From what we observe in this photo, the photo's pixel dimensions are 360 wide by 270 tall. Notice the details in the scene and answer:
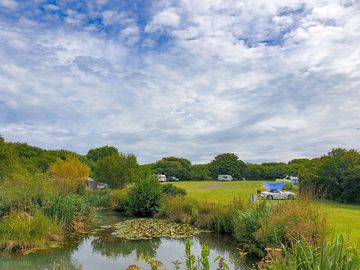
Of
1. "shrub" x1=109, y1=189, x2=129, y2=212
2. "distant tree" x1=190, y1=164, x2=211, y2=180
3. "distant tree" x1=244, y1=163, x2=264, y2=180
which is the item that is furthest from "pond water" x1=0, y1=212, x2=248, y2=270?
"distant tree" x1=244, y1=163, x2=264, y2=180

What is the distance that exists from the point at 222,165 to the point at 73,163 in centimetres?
4187

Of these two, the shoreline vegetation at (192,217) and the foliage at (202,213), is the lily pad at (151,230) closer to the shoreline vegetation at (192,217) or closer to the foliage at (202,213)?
the shoreline vegetation at (192,217)

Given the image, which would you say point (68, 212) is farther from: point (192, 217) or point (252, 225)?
point (252, 225)

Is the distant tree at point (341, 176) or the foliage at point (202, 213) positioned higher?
the distant tree at point (341, 176)

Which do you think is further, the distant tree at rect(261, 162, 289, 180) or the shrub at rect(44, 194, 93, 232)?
the distant tree at rect(261, 162, 289, 180)

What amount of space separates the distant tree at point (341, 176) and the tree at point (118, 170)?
20411 millimetres

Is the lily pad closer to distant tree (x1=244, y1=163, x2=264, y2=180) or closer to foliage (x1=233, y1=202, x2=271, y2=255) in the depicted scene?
foliage (x1=233, y1=202, x2=271, y2=255)

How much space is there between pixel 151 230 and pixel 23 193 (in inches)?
247

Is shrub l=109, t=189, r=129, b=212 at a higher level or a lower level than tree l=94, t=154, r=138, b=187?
lower

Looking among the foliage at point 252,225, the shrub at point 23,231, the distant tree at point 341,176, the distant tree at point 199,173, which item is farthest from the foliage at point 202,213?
the distant tree at point 199,173

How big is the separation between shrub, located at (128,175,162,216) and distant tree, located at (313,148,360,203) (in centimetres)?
1318

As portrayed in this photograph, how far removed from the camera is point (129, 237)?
1582 centimetres

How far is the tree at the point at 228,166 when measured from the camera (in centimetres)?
7962

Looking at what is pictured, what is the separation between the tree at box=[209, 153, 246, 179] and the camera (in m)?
79.6
